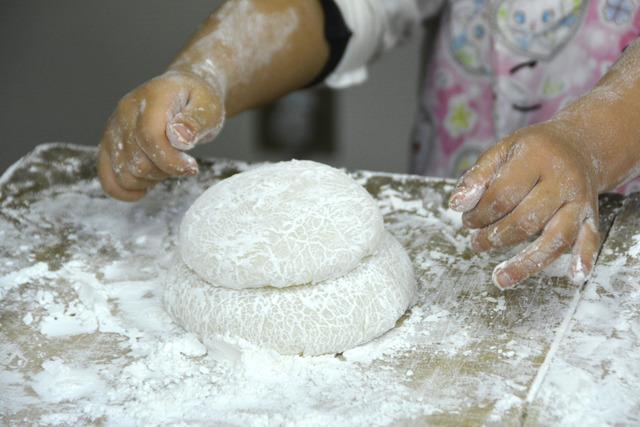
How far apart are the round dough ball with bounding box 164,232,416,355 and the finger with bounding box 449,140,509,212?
165 mm

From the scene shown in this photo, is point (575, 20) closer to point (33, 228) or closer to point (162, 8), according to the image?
point (33, 228)

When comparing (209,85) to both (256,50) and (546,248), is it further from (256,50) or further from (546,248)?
(546,248)

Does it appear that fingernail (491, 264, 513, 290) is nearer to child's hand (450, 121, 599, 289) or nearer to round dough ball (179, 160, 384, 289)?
child's hand (450, 121, 599, 289)

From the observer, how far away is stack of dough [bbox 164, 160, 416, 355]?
45.8 inches

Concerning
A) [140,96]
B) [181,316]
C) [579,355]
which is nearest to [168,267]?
[181,316]

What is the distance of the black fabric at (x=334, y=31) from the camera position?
170 cm

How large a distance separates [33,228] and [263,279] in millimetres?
534

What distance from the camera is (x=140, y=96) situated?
139 cm

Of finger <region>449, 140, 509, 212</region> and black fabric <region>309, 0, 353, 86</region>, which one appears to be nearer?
finger <region>449, 140, 509, 212</region>

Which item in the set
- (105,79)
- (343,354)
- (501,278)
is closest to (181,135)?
(343,354)

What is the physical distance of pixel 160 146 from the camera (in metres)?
1.33

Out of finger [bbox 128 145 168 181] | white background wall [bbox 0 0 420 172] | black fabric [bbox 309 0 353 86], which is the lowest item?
white background wall [bbox 0 0 420 172]

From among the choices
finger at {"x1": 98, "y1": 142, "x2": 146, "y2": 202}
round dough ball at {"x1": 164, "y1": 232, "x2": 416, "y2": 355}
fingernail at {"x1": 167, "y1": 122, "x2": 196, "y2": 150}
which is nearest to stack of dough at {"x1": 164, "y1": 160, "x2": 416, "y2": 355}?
round dough ball at {"x1": 164, "y1": 232, "x2": 416, "y2": 355}

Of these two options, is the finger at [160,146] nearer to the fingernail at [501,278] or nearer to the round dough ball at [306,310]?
the round dough ball at [306,310]
